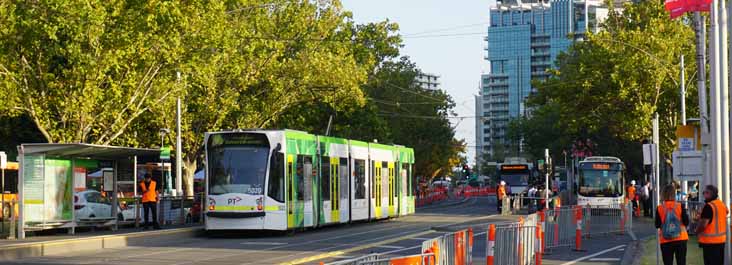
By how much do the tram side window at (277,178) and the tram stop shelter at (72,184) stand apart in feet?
11.2

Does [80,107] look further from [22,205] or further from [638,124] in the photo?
[638,124]

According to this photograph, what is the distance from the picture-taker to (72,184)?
98.7 feet

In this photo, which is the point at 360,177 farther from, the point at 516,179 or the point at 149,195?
the point at 516,179

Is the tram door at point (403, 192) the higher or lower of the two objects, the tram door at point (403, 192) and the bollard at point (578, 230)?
the higher

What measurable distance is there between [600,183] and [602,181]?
0.45ft

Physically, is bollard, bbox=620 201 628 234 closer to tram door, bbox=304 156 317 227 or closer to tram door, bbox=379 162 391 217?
tram door, bbox=379 162 391 217

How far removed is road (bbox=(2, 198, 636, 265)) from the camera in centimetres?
2291

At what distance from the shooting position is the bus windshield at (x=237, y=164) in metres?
31.3

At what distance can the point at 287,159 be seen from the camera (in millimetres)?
32062

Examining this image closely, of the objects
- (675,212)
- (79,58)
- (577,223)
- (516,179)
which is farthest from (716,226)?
(516,179)

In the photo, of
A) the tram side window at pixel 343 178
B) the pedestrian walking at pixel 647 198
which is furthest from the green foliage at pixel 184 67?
the pedestrian walking at pixel 647 198

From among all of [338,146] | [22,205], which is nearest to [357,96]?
[338,146]

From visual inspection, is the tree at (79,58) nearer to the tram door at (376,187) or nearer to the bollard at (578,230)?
the tram door at (376,187)

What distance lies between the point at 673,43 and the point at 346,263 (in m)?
48.8
